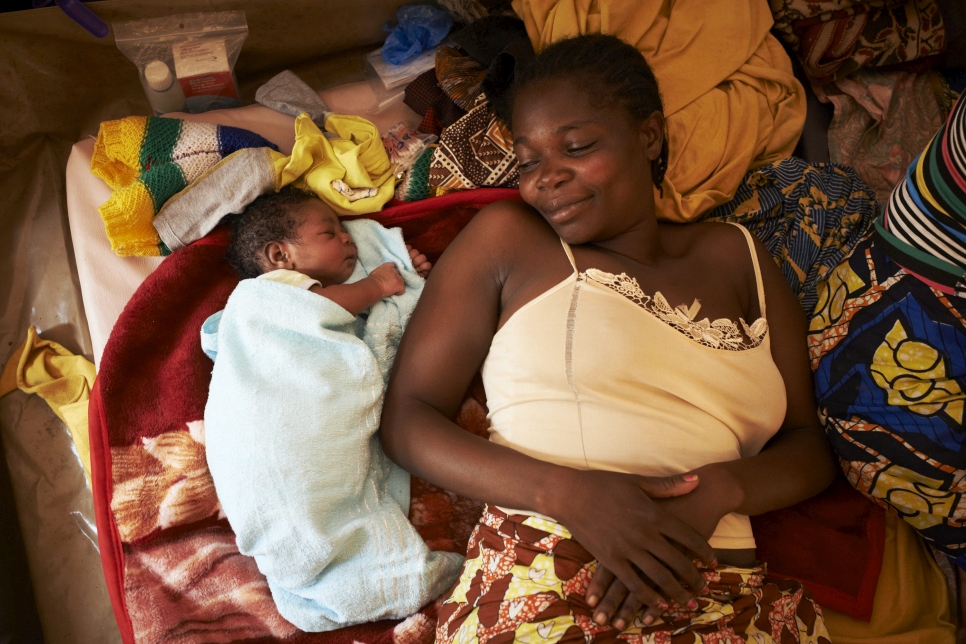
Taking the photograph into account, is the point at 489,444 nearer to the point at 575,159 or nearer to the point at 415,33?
the point at 575,159

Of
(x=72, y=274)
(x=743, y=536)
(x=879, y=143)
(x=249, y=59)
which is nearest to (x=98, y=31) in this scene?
(x=249, y=59)

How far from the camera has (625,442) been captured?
1134 mm

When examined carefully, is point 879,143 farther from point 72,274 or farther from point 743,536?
point 72,274

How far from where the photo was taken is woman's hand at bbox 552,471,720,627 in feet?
3.36

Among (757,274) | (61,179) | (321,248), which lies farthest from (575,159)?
(61,179)

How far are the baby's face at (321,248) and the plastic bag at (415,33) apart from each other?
60 centimetres

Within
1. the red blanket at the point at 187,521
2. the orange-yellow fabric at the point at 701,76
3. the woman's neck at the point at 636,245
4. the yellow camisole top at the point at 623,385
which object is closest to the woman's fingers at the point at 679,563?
the yellow camisole top at the point at 623,385

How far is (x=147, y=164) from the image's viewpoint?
1498 mm

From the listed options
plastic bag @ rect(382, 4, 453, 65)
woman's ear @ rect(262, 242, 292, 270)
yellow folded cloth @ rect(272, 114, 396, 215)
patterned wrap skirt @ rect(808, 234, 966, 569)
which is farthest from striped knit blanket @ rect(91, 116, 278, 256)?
patterned wrap skirt @ rect(808, 234, 966, 569)

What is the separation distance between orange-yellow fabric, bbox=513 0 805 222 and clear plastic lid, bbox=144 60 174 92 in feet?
2.79

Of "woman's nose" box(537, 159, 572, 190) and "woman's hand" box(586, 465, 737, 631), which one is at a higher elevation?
"woman's nose" box(537, 159, 572, 190)

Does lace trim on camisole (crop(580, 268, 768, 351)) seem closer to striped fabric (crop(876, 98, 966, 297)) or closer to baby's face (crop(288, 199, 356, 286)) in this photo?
striped fabric (crop(876, 98, 966, 297))

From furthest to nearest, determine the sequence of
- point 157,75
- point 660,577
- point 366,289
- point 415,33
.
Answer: point 415,33 → point 157,75 → point 366,289 → point 660,577

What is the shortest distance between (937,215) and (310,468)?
1122mm
